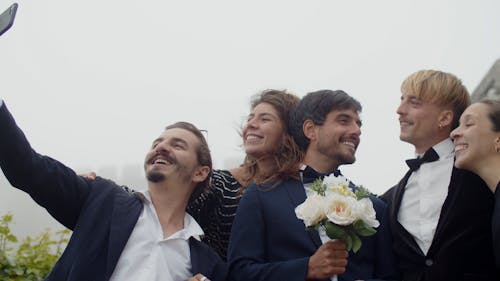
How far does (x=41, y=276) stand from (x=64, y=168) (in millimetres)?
2169

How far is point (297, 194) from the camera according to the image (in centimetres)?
457

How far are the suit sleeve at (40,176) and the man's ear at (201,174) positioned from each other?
3.88ft

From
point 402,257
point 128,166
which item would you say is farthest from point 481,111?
point 128,166

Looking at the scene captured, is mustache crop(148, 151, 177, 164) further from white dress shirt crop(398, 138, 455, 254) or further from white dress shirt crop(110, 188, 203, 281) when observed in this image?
white dress shirt crop(398, 138, 455, 254)

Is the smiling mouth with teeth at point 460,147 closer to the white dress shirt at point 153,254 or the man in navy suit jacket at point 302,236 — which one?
the man in navy suit jacket at point 302,236

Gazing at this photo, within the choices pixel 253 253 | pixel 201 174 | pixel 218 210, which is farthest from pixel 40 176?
pixel 218 210

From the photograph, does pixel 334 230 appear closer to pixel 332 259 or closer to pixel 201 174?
pixel 332 259

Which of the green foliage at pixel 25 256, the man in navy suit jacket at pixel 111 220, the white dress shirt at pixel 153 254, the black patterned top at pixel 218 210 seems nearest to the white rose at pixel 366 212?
the man in navy suit jacket at pixel 111 220

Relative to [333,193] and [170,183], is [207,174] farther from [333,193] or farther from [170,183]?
[333,193]

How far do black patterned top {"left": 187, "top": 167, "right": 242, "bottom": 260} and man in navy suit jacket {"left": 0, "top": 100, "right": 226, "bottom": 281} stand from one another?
352 millimetres

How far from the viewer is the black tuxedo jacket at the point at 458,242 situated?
4.05 metres

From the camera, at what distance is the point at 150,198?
16.4ft

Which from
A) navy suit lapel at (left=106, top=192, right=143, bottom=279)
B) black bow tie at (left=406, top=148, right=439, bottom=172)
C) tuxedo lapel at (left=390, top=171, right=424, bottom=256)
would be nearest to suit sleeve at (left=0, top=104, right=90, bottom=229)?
navy suit lapel at (left=106, top=192, right=143, bottom=279)

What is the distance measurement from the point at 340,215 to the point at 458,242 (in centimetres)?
106
